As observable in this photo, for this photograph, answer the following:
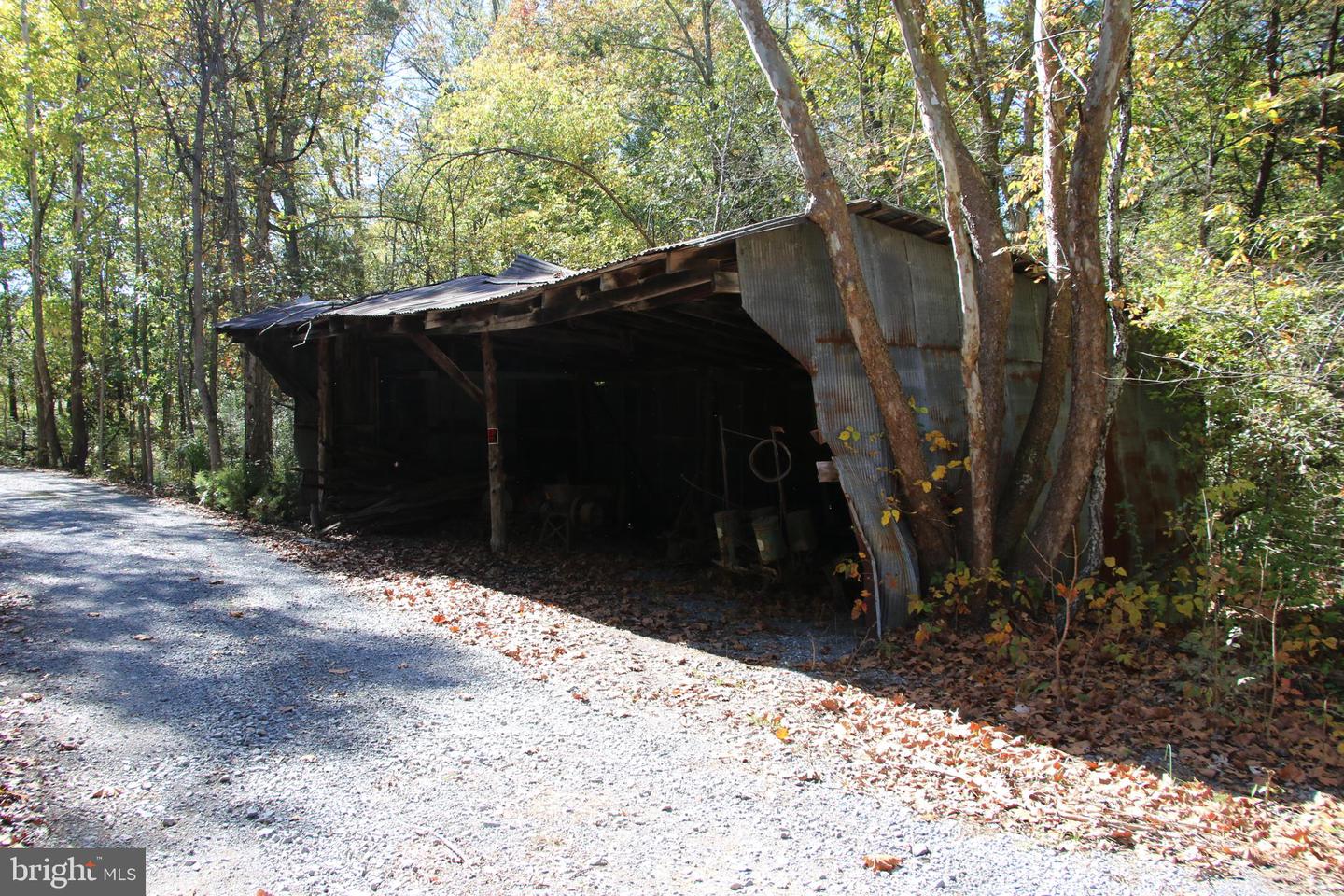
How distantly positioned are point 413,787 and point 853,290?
13.8ft

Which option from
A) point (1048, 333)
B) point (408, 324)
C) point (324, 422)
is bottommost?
point (324, 422)

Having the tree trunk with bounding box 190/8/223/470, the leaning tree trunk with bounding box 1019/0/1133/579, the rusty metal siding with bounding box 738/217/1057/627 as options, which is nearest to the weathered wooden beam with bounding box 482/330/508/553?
the rusty metal siding with bounding box 738/217/1057/627

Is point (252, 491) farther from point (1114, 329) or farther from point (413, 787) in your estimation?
point (1114, 329)

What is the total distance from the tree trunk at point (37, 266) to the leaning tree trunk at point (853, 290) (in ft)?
63.6

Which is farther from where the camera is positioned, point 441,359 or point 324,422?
point 324,422

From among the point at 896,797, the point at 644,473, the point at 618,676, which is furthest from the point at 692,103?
the point at 896,797

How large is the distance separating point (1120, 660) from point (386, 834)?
472 cm

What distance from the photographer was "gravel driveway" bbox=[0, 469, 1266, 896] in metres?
3.04

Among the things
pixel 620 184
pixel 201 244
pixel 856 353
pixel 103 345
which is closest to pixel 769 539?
pixel 856 353

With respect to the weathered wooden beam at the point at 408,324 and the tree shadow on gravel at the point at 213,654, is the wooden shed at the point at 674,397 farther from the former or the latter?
the tree shadow on gravel at the point at 213,654

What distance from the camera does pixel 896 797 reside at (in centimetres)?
376

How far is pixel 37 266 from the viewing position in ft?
69.2

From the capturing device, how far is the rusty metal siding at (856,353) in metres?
5.97

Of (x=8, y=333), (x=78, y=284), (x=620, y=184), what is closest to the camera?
(x=620, y=184)
